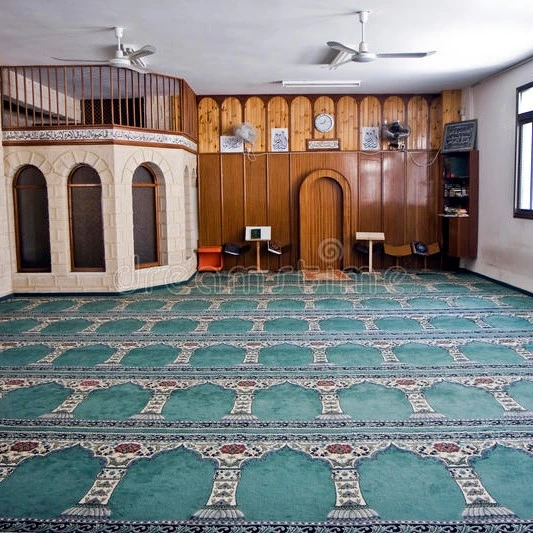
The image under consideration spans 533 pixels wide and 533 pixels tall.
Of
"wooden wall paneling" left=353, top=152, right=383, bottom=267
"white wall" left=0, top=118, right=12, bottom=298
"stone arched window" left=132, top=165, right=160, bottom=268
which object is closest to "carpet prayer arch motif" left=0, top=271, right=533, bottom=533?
"white wall" left=0, top=118, right=12, bottom=298

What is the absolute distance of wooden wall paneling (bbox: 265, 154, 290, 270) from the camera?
10883mm

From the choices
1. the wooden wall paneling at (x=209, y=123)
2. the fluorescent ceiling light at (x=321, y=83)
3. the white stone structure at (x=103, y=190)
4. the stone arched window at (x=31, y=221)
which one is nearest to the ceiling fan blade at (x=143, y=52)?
the white stone structure at (x=103, y=190)

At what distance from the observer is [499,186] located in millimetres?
9156

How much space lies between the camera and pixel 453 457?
3230 millimetres

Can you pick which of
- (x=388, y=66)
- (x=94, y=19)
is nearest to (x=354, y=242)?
(x=388, y=66)

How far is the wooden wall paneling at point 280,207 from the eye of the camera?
10.9 metres

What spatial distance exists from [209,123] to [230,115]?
43 cm

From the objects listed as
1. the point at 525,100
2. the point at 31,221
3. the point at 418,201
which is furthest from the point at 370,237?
the point at 31,221

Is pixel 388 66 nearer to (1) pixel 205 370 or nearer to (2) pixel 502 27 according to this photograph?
(2) pixel 502 27

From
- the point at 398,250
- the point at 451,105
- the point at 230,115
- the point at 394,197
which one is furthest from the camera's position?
the point at 394,197

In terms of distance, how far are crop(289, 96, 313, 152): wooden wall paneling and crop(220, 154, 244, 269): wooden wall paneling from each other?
105cm

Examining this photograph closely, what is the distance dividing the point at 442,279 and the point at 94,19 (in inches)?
263

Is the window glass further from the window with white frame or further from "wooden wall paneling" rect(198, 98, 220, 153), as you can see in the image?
"wooden wall paneling" rect(198, 98, 220, 153)

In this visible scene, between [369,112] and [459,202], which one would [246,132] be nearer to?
[369,112]
